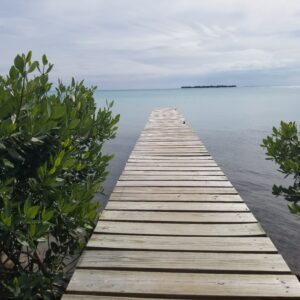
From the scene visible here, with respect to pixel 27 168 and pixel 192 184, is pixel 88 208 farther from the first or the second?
pixel 192 184

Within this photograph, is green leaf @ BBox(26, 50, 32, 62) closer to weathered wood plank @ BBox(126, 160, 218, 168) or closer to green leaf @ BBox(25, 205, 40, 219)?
green leaf @ BBox(25, 205, 40, 219)

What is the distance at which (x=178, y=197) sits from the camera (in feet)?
15.4

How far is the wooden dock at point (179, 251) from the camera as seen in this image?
253 cm

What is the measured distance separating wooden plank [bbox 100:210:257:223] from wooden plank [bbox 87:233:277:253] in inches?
17.6

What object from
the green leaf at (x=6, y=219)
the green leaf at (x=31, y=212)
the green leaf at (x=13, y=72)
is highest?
the green leaf at (x=13, y=72)

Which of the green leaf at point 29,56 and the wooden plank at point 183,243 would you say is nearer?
the green leaf at point 29,56

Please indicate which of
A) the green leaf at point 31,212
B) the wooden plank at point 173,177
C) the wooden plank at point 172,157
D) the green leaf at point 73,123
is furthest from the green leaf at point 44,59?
the wooden plank at point 172,157

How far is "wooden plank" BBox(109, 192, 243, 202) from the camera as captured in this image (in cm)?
455

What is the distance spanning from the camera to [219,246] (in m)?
3.20

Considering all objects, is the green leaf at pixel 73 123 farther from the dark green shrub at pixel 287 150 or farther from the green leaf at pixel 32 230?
the dark green shrub at pixel 287 150

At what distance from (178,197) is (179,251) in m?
1.61

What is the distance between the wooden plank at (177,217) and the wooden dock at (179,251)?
1 centimetres

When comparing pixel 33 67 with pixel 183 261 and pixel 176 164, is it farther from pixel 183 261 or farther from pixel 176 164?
pixel 176 164

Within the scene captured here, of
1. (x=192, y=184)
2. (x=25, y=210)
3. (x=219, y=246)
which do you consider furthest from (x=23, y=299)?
(x=192, y=184)
